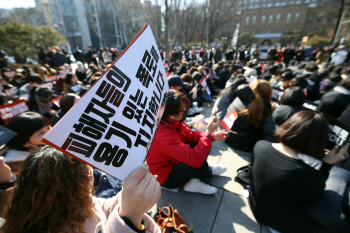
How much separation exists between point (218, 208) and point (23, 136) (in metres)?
2.51

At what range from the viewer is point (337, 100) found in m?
3.31

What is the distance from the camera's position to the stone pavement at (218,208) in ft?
6.44

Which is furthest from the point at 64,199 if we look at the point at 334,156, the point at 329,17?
the point at 329,17

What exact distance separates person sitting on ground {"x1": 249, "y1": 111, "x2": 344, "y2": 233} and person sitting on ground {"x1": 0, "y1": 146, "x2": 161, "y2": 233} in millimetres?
1259

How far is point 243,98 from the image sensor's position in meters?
3.15

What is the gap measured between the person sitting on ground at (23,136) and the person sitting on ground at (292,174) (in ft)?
8.22

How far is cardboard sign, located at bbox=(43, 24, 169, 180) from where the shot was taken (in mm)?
625

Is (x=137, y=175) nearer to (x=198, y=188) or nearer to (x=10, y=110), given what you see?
(x=198, y=188)

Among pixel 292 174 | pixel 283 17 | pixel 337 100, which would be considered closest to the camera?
pixel 292 174

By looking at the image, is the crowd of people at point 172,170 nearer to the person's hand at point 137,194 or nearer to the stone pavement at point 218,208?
the person's hand at point 137,194

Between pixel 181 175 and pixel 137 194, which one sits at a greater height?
pixel 137 194

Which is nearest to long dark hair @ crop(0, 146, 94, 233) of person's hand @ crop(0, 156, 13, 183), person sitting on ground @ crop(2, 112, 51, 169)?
person's hand @ crop(0, 156, 13, 183)

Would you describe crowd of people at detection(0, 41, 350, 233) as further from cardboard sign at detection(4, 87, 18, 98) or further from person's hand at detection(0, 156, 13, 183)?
cardboard sign at detection(4, 87, 18, 98)

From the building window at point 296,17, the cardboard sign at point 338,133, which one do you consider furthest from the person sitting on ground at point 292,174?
the building window at point 296,17
